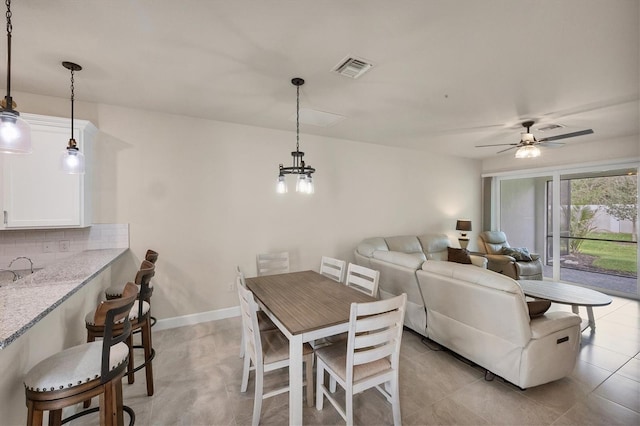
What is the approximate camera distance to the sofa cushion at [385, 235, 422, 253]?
484cm

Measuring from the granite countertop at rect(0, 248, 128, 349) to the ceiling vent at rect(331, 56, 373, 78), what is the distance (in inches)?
97.8

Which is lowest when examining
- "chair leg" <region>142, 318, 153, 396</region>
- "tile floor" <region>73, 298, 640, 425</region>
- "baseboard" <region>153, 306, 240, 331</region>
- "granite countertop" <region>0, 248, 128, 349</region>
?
"tile floor" <region>73, 298, 640, 425</region>

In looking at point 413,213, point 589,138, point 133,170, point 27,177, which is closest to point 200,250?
point 133,170

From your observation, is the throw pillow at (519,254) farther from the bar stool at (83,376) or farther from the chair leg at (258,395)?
the bar stool at (83,376)

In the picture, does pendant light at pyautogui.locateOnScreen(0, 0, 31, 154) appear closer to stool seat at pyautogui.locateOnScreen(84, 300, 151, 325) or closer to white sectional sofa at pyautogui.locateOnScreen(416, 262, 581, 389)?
stool seat at pyautogui.locateOnScreen(84, 300, 151, 325)

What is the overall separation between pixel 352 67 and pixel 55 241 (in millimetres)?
3554

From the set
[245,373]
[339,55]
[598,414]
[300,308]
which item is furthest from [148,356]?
[598,414]

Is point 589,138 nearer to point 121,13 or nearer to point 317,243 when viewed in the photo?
point 317,243

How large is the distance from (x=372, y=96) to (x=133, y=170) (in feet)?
9.60

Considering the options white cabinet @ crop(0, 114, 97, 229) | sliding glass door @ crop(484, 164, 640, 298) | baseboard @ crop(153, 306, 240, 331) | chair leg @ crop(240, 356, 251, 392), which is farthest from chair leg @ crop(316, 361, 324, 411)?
sliding glass door @ crop(484, 164, 640, 298)

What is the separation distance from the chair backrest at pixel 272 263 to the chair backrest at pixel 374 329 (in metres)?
1.96

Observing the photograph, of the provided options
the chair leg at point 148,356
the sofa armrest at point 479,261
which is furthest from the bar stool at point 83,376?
the sofa armrest at point 479,261

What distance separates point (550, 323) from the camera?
7.18ft

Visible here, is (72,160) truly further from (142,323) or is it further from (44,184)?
(142,323)
